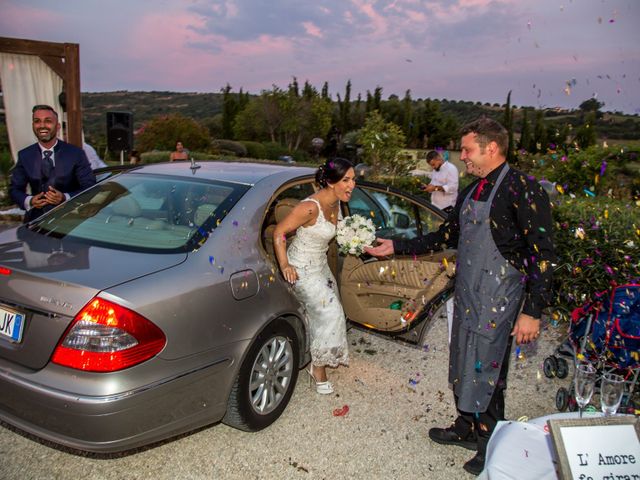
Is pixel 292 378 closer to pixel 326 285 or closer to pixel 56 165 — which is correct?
pixel 326 285

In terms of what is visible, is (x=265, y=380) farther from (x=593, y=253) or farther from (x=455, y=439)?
(x=593, y=253)

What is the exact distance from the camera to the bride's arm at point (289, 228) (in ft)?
11.6

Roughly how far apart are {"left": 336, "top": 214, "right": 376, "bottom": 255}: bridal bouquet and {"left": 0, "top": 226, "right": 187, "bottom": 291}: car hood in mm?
1355

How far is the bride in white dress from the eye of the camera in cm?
373

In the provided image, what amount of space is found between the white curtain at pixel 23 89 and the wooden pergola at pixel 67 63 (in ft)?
0.48

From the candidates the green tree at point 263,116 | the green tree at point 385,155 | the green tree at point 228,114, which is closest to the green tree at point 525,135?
the green tree at point 385,155

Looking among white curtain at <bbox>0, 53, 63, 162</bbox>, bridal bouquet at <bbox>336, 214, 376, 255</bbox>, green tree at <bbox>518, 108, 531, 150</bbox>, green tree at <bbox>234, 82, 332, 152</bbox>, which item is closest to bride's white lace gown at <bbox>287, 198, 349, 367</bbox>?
bridal bouquet at <bbox>336, 214, 376, 255</bbox>

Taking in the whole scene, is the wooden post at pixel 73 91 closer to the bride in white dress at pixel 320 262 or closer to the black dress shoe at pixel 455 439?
the bride in white dress at pixel 320 262

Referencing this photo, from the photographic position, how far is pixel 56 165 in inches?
187

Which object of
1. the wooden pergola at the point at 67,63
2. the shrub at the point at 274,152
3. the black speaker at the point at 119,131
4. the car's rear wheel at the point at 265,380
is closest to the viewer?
the car's rear wheel at the point at 265,380

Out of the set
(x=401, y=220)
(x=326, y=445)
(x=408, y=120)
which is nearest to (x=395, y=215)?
(x=401, y=220)

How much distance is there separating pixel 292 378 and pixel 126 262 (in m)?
1.50

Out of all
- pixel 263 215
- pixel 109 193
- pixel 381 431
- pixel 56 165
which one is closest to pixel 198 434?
pixel 381 431

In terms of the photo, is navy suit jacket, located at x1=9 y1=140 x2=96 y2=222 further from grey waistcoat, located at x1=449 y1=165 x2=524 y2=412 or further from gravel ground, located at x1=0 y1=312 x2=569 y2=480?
grey waistcoat, located at x1=449 y1=165 x2=524 y2=412
